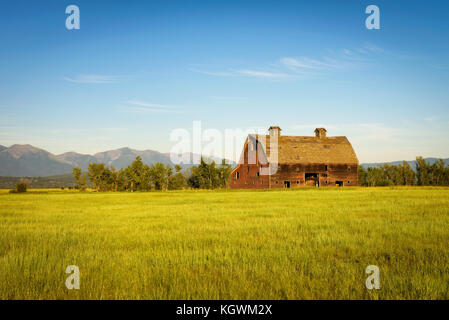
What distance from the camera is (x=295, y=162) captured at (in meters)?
60.7

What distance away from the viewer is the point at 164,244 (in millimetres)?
8430

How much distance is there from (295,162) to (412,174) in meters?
79.7

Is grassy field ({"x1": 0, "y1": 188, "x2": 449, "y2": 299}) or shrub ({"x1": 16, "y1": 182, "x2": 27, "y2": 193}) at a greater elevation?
grassy field ({"x1": 0, "y1": 188, "x2": 449, "y2": 299})

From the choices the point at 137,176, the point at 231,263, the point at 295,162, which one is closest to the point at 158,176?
the point at 137,176

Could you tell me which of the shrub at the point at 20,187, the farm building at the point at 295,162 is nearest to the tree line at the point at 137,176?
the farm building at the point at 295,162

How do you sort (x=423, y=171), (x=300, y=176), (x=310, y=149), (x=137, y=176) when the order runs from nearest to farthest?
(x=300, y=176), (x=310, y=149), (x=137, y=176), (x=423, y=171)

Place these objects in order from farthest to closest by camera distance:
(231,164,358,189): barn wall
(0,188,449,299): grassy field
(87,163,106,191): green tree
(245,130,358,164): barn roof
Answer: (87,163,106,191): green tree
(245,130,358,164): barn roof
(231,164,358,189): barn wall
(0,188,449,299): grassy field

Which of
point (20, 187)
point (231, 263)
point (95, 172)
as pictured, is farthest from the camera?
point (95, 172)

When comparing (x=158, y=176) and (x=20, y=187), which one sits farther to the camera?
(x=158, y=176)

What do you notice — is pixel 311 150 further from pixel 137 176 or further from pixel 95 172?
pixel 95 172

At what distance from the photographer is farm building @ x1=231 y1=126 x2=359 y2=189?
59.8 m

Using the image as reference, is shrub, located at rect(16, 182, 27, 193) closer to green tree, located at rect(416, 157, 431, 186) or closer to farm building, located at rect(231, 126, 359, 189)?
farm building, located at rect(231, 126, 359, 189)

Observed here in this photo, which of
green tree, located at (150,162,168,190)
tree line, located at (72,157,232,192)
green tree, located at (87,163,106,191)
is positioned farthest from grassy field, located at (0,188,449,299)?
green tree, located at (87,163,106,191)

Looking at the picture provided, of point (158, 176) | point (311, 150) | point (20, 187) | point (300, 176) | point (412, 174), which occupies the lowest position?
point (412, 174)
